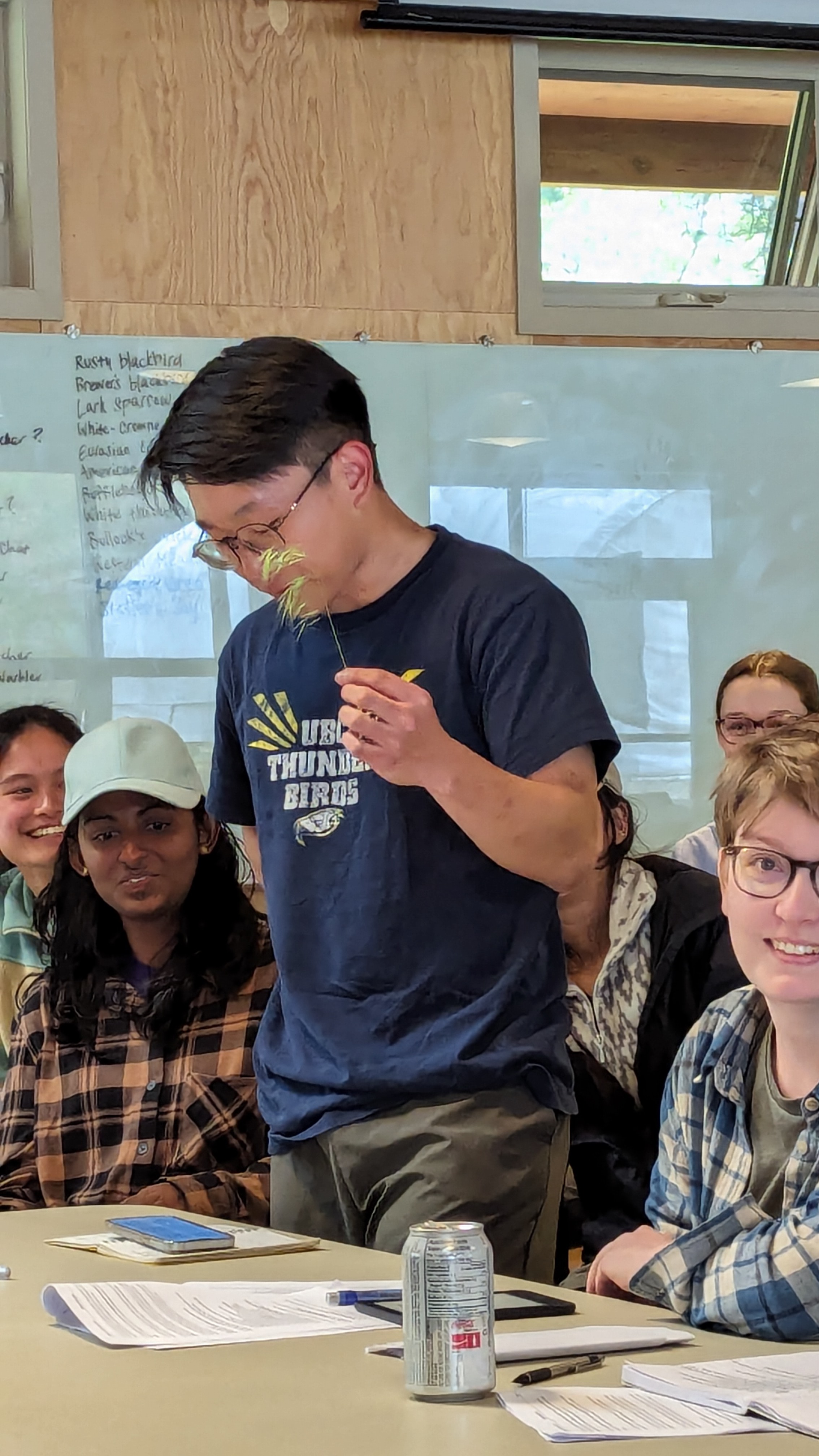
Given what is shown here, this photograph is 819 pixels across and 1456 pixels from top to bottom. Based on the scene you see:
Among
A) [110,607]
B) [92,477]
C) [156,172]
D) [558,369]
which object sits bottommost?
[110,607]

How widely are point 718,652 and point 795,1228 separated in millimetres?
2503

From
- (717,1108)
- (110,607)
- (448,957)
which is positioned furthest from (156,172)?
(717,1108)

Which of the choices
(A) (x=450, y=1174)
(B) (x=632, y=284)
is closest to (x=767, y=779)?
(A) (x=450, y=1174)

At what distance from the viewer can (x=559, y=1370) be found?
3.71ft

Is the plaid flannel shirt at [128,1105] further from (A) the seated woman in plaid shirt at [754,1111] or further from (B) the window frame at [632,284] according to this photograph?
(B) the window frame at [632,284]

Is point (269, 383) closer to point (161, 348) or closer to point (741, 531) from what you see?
point (161, 348)

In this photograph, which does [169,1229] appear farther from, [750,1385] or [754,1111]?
[750,1385]

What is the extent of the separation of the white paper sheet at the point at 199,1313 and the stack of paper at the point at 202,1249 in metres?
0.15

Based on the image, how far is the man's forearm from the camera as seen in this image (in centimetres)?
165

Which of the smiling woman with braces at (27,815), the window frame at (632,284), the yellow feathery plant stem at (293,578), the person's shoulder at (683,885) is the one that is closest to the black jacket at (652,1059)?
the person's shoulder at (683,885)

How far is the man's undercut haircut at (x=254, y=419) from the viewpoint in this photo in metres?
1.80

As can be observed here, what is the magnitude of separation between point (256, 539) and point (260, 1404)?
996 millimetres

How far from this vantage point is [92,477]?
3.54m

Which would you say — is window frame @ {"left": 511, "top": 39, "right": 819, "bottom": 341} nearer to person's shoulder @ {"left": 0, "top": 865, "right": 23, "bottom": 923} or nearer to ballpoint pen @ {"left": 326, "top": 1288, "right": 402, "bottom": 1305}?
person's shoulder @ {"left": 0, "top": 865, "right": 23, "bottom": 923}
